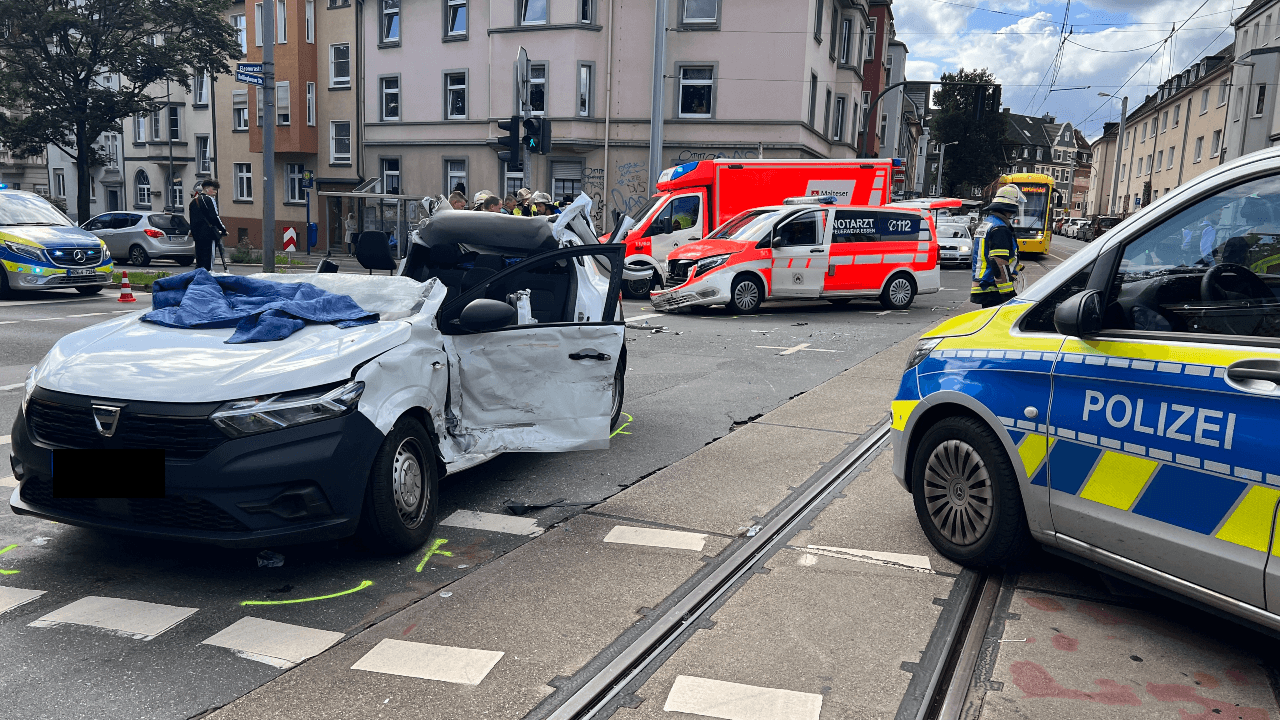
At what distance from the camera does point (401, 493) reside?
14.1 ft

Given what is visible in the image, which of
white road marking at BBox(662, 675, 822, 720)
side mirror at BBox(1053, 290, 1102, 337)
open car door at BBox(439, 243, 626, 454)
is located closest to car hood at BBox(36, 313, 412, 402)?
open car door at BBox(439, 243, 626, 454)

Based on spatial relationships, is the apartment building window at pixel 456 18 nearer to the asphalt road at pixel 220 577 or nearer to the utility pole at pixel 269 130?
the utility pole at pixel 269 130

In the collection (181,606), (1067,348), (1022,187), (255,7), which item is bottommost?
(181,606)

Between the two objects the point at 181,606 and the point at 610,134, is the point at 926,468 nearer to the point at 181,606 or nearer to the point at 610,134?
the point at 181,606

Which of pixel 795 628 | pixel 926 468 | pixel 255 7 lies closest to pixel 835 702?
pixel 795 628

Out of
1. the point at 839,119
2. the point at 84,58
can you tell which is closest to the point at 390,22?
the point at 84,58

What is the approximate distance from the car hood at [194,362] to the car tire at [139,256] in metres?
24.3

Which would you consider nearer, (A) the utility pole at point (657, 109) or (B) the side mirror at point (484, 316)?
(B) the side mirror at point (484, 316)

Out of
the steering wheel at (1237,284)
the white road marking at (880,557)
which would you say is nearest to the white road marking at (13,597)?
the white road marking at (880,557)

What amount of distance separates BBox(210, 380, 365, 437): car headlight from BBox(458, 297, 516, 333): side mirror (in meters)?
1.00

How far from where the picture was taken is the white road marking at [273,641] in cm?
338

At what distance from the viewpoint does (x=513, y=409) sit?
5.17 meters

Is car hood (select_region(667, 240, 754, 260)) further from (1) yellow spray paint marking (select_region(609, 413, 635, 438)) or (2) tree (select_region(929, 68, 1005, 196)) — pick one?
(2) tree (select_region(929, 68, 1005, 196))

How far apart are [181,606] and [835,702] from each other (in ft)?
8.49
